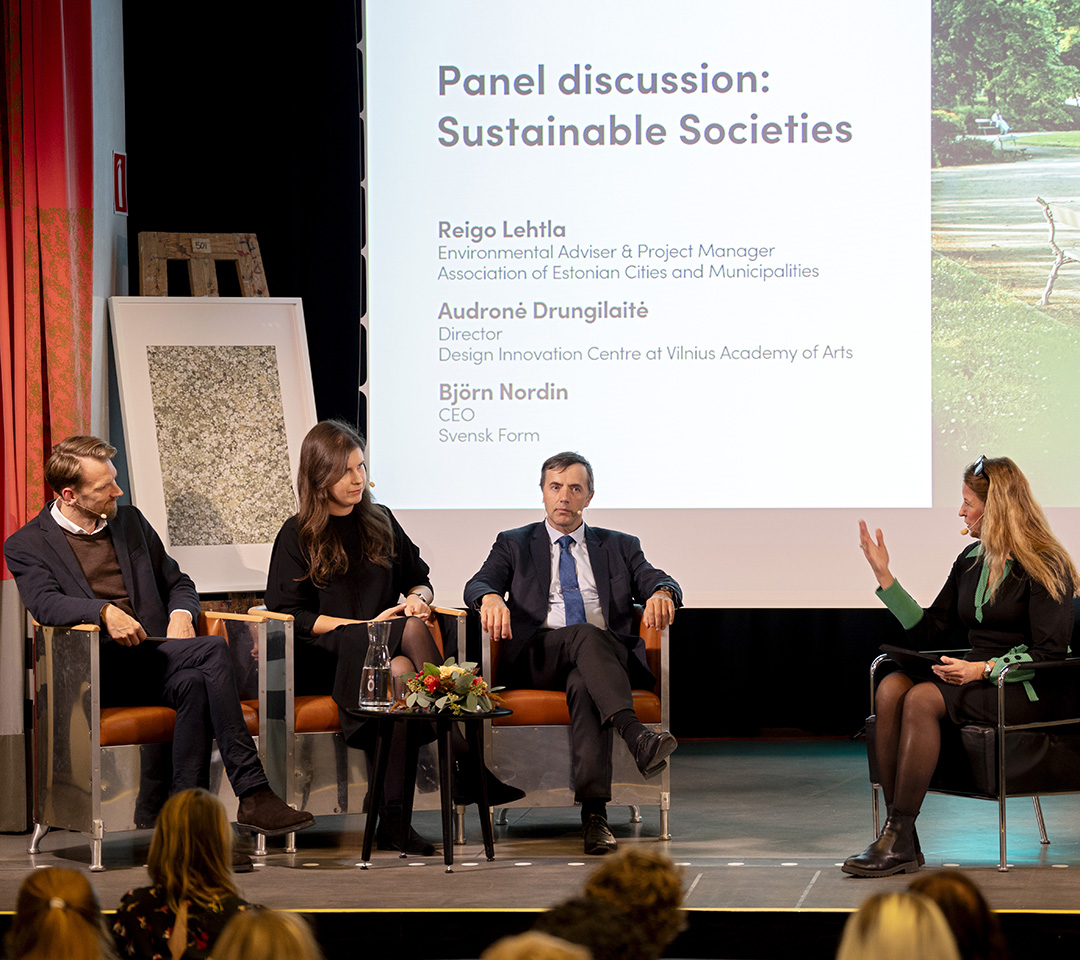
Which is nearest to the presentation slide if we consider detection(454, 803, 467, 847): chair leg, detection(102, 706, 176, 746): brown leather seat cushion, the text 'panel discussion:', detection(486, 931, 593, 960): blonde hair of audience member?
the text 'panel discussion:'

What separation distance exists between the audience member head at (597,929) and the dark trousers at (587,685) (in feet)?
7.83

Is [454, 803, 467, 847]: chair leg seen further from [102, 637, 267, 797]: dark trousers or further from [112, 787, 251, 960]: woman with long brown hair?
[112, 787, 251, 960]: woman with long brown hair

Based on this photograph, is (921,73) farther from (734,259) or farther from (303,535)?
(303,535)

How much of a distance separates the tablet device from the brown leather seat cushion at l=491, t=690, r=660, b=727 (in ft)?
2.27

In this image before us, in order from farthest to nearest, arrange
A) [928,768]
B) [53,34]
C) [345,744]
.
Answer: [53,34]
[345,744]
[928,768]

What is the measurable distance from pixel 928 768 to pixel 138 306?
121 inches

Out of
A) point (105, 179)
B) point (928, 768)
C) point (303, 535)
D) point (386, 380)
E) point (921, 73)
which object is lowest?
point (928, 768)

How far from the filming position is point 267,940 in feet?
4.75

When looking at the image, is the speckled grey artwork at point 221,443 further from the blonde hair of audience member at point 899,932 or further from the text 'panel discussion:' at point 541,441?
the blonde hair of audience member at point 899,932

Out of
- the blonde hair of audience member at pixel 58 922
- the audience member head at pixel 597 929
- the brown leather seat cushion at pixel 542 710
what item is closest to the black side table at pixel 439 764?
the brown leather seat cushion at pixel 542 710

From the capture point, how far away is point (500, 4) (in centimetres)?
520

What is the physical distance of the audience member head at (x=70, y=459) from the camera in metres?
4.01

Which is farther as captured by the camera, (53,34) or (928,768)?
(53,34)

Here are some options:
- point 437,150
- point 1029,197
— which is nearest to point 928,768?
point 1029,197
